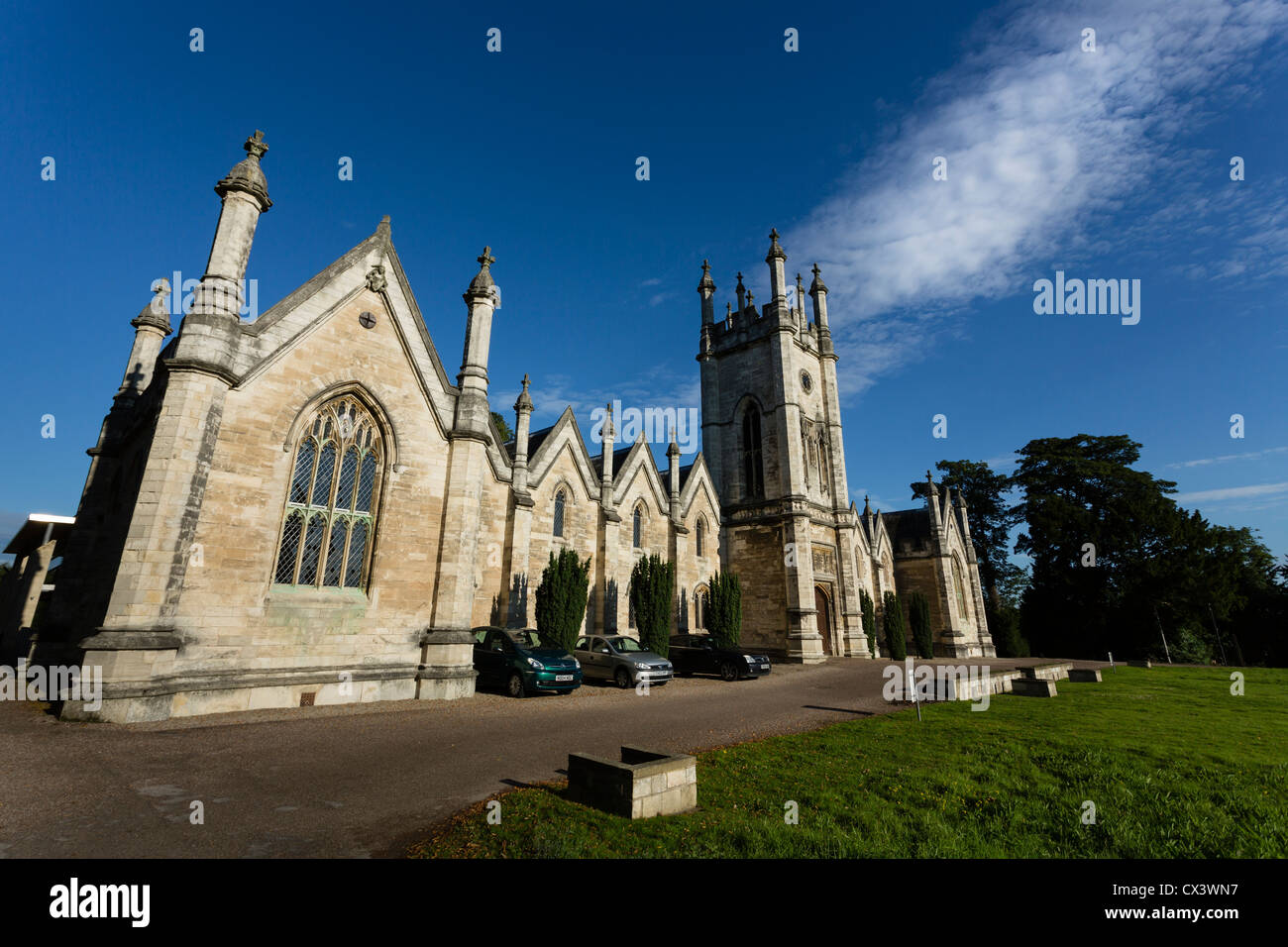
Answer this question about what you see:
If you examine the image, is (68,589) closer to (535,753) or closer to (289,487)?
(289,487)

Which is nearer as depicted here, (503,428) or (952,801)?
(952,801)

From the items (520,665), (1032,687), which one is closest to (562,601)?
(520,665)

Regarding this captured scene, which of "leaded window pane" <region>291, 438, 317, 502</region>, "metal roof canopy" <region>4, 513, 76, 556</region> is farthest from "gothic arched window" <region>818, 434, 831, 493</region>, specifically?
"metal roof canopy" <region>4, 513, 76, 556</region>

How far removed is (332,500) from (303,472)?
93cm

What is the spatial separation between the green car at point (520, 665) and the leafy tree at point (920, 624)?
27307mm

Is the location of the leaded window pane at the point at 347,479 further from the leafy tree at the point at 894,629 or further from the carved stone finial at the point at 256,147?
the leafy tree at the point at 894,629

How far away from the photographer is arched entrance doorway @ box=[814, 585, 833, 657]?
3212cm

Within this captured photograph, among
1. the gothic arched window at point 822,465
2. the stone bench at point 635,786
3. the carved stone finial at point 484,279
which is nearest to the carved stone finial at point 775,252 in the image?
the gothic arched window at point 822,465

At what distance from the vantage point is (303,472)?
1314cm

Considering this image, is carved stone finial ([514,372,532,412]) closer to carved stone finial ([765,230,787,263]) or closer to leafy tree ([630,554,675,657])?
leafy tree ([630,554,675,657])

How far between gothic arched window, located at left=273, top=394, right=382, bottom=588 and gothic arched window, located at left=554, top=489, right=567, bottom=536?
10.1 metres

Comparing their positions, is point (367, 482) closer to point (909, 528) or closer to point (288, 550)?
point (288, 550)

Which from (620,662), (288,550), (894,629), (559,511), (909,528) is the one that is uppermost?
(909,528)
